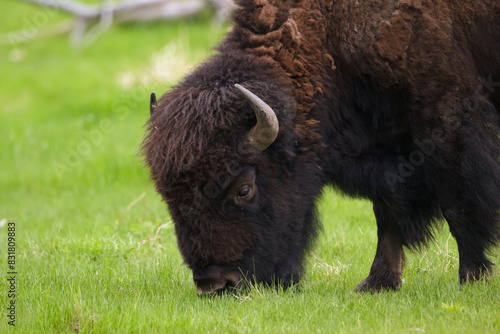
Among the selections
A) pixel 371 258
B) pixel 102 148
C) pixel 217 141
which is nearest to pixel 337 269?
pixel 371 258

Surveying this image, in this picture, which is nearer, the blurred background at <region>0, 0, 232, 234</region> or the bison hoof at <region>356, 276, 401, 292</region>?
the bison hoof at <region>356, 276, 401, 292</region>

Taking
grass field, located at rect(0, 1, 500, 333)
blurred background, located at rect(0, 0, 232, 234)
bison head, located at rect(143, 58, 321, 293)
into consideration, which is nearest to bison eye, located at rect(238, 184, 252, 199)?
bison head, located at rect(143, 58, 321, 293)

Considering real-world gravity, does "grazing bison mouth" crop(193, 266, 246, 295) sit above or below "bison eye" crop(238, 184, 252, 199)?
below

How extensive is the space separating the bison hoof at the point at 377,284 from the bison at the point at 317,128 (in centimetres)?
56

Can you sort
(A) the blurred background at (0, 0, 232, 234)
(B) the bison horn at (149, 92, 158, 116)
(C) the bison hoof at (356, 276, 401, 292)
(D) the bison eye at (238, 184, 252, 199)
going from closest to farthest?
(D) the bison eye at (238, 184, 252, 199)
(B) the bison horn at (149, 92, 158, 116)
(C) the bison hoof at (356, 276, 401, 292)
(A) the blurred background at (0, 0, 232, 234)

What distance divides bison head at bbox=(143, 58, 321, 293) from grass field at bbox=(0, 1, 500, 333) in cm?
25

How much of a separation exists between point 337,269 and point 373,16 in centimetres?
203

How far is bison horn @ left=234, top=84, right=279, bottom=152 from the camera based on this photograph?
4277 millimetres

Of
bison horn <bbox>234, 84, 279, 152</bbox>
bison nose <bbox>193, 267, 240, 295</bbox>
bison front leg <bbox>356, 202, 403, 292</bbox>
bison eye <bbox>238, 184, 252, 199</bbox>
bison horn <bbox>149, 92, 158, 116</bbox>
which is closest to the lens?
bison horn <bbox>234, 84, 279, 152</bbox>

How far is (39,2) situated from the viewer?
15.1 m

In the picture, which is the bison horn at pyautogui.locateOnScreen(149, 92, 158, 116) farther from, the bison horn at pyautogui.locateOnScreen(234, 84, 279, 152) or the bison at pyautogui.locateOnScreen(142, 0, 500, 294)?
the bison horn at pyautogui.locateOnScreen(234, 84, 279, 152)

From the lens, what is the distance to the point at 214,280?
4410 mm

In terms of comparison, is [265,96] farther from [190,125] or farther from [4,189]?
[4,189]

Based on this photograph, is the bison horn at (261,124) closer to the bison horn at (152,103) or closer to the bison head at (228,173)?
the bison head at (228,173)
